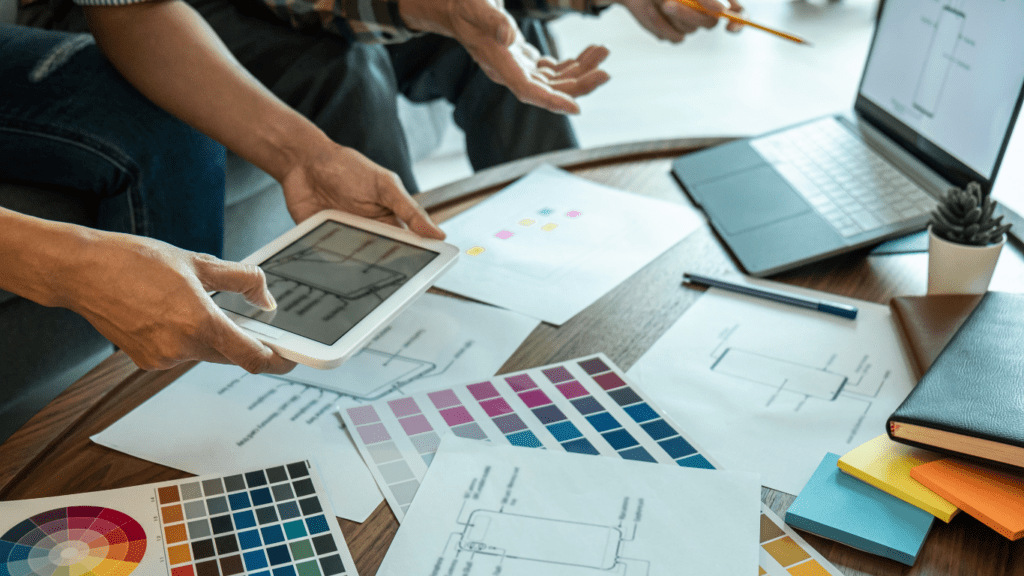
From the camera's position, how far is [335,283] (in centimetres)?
65

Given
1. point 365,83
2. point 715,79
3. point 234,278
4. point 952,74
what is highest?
point 952,74

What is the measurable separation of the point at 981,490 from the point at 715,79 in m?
2.50

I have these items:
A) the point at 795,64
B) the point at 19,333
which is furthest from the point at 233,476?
the point at 795,64

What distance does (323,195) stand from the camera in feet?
2.73

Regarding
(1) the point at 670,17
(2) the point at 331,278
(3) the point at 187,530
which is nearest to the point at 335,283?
(2) the point at 331,278

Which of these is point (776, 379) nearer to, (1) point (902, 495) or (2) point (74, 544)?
(1) point (902, 495)

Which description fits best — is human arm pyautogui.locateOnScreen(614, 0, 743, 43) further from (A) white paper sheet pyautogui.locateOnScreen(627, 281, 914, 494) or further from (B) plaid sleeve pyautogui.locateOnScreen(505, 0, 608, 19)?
(A) white paper sheet pyautogui.locateOnScreen(627, 281, 914, 494)

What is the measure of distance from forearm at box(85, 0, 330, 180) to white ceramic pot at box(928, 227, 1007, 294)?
0.66 meters

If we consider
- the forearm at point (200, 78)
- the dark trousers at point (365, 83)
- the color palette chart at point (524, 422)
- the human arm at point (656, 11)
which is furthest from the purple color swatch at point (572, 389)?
the dark trousers at point (365, 83)

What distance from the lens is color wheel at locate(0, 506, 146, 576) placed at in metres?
0.45

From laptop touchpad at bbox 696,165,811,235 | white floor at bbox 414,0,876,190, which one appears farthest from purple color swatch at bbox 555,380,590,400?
white floor at bbox 414,0,876,190

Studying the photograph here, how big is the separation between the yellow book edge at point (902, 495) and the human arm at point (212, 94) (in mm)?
554

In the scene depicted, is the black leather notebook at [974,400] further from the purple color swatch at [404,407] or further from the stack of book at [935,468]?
the purple color swatch at [404,407]

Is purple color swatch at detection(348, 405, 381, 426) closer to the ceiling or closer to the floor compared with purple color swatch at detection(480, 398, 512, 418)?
closer to the floor
